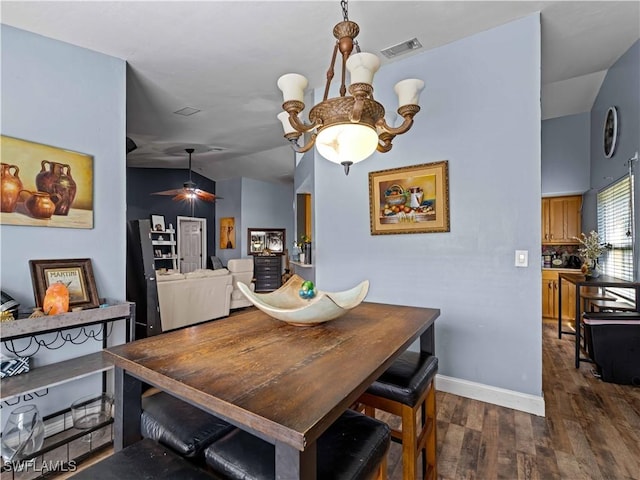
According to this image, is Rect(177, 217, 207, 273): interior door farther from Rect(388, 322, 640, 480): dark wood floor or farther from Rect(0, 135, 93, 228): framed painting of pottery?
Rect(388, 322, 640, 480): dark wood floor

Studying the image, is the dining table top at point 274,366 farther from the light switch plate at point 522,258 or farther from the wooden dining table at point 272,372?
the light switch plate at point 522,258

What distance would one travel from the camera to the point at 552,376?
2.89m

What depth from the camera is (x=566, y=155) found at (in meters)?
4.74

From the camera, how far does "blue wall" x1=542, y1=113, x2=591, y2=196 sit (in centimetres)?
462

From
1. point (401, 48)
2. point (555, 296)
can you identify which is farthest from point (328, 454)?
point (555, 296)

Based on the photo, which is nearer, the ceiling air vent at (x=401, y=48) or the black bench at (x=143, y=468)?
the black bench at (x=143, y=468)

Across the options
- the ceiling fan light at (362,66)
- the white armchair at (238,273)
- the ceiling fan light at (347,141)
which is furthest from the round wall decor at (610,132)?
the white armchair at (238,273)

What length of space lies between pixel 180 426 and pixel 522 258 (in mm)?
2366

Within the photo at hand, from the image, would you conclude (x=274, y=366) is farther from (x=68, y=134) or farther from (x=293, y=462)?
(x=68, y=134)

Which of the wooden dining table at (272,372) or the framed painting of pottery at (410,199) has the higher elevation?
the framed painting of pottery at (410,199)

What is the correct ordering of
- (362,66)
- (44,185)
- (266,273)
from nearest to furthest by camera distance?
(362,66), (44,185), (266,273)

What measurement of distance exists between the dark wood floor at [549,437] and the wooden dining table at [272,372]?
3.04 ft

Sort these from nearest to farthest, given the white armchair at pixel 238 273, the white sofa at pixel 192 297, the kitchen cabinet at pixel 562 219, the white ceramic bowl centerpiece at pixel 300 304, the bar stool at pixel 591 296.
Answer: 1. the white ceramic bowl centerpiece at pixel 300 304
2. the bar stool at pixel 591 296
3. the white sofa at pixel 192 297
4. the kitchen cabinet at pixel 562 219
5. the white armchair at pixel 238 273

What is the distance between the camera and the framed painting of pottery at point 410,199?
2.66 m
